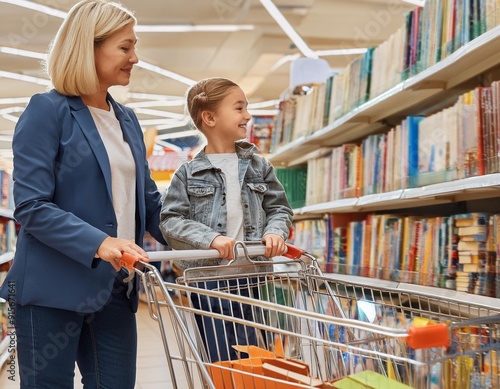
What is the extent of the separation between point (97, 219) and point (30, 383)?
14.9 inches

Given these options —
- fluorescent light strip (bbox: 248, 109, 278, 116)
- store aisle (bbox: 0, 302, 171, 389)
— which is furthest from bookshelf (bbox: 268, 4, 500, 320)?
fluorescent light strip (bbox: 248, 109, 278, 116)

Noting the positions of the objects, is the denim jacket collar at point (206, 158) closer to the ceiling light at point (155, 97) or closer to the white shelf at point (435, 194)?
the white shelf at point (435, 194)

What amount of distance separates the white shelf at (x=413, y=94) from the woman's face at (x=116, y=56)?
3.76 ft

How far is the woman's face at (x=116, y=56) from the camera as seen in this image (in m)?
1.52

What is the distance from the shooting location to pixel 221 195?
1.78 metres

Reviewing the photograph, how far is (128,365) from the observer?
1554mm

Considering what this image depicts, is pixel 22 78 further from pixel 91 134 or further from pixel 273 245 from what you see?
pixel 273 245

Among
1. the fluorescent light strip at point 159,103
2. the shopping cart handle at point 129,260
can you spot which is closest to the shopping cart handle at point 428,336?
the shopping cart handle at point 129,260

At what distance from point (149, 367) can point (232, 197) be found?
236cm

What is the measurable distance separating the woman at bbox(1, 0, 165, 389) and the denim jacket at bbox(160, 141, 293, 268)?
130 millimetres

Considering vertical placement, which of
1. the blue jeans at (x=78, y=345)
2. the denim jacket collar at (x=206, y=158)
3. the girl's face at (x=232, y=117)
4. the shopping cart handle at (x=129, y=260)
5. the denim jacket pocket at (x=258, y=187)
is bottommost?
the blue jeans at (x=78, y=345)

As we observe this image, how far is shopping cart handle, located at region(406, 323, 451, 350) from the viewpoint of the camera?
879mm

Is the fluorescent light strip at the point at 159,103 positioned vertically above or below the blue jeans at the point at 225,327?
above

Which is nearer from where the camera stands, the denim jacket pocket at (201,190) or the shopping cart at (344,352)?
the shopping cart at (344,352)
